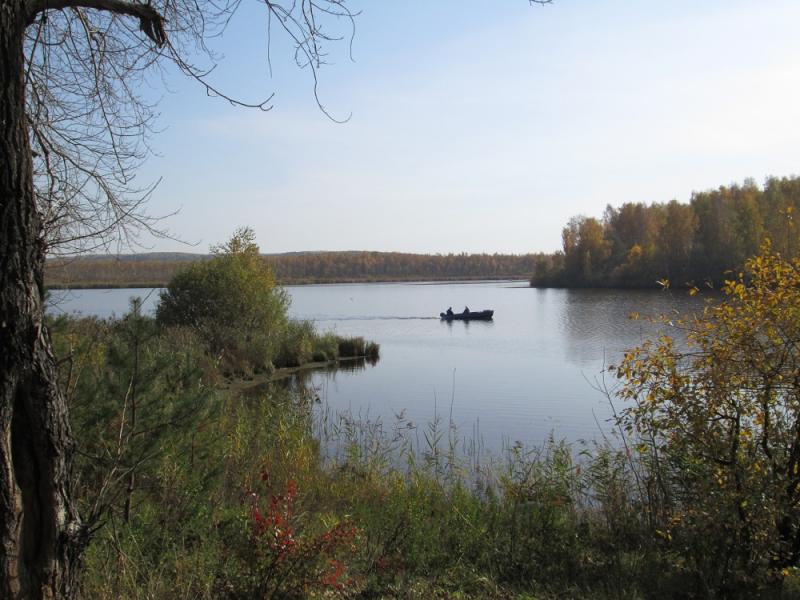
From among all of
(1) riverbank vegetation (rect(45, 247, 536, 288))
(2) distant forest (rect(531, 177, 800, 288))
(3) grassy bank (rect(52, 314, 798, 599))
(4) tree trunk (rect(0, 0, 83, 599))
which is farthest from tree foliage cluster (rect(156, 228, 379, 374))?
(1) riverbank vegetation (rect(45, 247, 536, 288))

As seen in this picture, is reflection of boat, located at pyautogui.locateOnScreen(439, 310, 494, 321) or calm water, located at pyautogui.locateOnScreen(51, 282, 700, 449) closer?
calm water, located at pyautogui.locateOnScreen(51, 282, 700, 449)

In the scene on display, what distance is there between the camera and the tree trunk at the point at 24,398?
2855mm

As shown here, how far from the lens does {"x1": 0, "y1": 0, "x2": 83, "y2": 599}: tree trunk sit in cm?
286

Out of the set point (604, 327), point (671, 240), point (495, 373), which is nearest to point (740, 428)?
point (495, 373)

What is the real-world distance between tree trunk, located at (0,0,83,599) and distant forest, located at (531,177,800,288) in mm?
54043

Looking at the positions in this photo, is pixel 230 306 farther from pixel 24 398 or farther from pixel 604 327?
pixel 24 398

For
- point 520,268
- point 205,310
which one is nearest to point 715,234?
point 205,310

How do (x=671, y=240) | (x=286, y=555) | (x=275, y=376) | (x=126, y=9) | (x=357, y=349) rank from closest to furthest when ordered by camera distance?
(x=126, y=9) → (x=286, y=555) → (x=275, y=376) → (x=357, y=349) → (x=671, y=240)

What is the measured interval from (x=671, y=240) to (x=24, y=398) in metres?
81.6

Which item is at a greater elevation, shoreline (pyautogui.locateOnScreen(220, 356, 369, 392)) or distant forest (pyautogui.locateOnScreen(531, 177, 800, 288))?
distant forest (pyautogui.locateOnScreen(531, 177, 800, 288))

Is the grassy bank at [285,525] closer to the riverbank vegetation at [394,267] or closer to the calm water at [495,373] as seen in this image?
the calm water at [495,373]

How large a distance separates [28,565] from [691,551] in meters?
4.40

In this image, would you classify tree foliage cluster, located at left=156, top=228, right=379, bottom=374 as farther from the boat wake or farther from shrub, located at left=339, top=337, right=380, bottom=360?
the boat wake

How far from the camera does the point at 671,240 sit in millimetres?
78000
